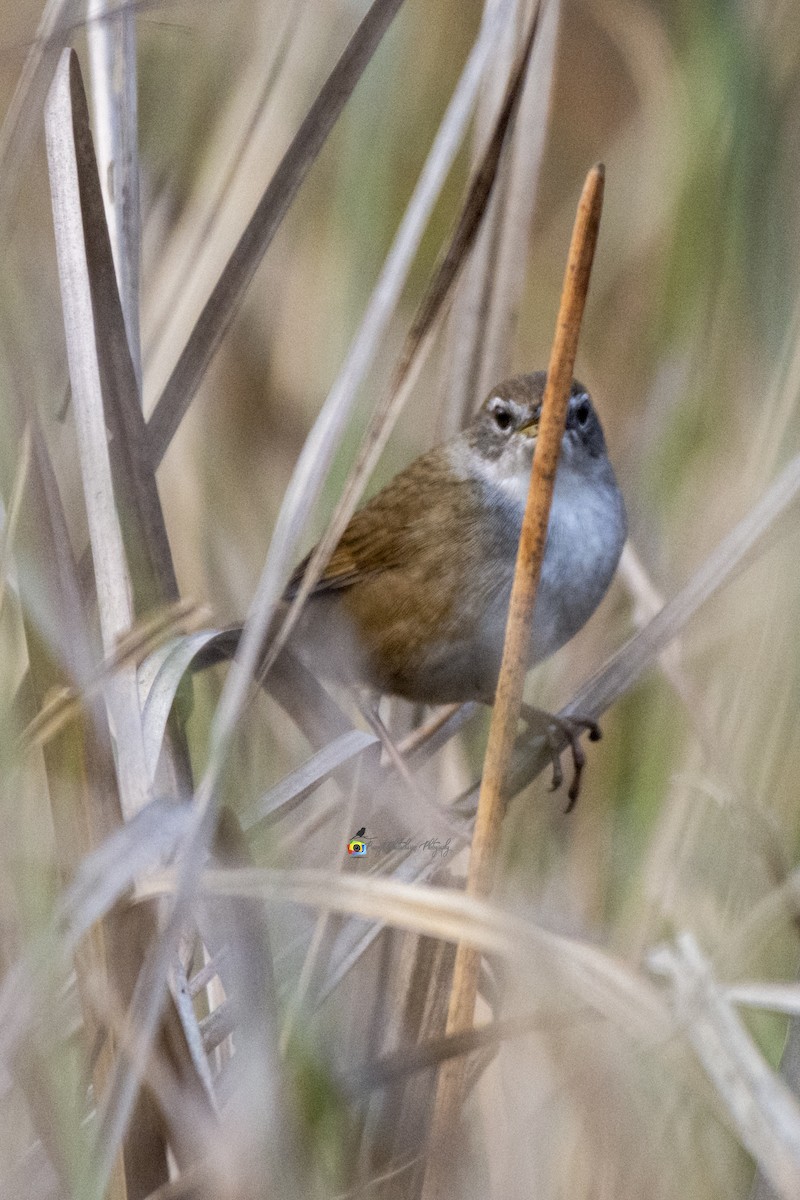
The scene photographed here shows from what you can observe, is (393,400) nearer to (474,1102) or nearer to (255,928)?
(255,928)

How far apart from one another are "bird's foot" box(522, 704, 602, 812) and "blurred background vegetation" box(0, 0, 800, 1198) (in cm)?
4

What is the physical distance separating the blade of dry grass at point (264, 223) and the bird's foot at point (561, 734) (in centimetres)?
82

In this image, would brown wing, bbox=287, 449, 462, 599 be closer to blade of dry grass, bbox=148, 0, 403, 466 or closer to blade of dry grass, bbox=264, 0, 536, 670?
blade of dry grass, bbox=148, 0, 403, 466

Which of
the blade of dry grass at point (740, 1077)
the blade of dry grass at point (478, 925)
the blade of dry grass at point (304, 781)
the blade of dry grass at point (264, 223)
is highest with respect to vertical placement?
the blade of dry grass at point (264, 223)

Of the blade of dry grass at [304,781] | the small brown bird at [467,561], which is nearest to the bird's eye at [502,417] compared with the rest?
the small brown bird at [467,561]

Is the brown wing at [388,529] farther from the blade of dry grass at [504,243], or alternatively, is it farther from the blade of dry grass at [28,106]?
the blade of dry grass at [28,106]

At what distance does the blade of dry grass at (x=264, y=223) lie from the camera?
1491 millimetres

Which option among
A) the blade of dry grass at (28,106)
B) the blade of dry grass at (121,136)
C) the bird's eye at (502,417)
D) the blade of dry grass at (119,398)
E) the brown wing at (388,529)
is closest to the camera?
the blade of dry grass at (28,106)

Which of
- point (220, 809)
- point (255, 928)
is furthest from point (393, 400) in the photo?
point (255, 928)

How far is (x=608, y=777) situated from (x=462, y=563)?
49cm

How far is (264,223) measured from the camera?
157cm

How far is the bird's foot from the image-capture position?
207 centimetres

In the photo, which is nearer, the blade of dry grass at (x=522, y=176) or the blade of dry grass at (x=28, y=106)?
the blade of dry grass at (x=28, y=106)

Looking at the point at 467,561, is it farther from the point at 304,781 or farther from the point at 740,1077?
the point at 740,1077
